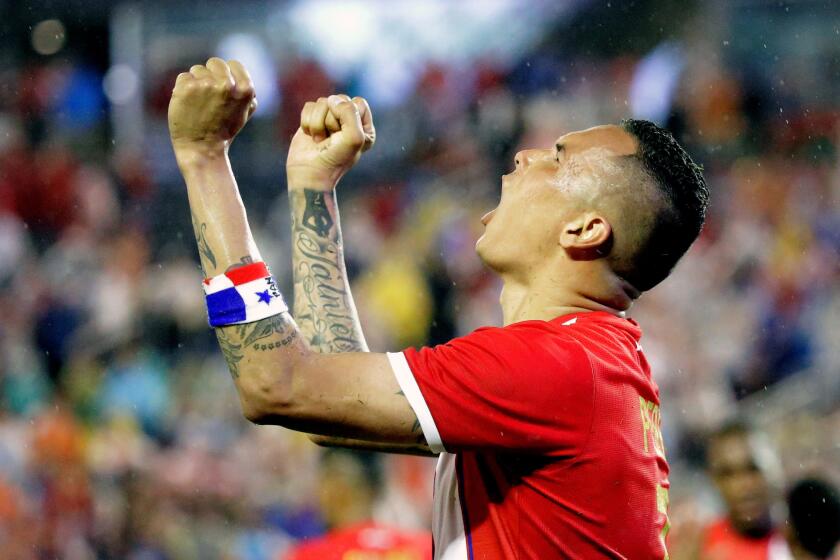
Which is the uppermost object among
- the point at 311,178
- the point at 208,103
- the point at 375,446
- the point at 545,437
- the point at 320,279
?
the point at 208,103

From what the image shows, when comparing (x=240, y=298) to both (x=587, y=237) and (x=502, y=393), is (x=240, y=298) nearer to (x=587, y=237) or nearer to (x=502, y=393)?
(x=502, y=393)

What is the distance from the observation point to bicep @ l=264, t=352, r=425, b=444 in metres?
2.14

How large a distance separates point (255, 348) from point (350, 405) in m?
0.22

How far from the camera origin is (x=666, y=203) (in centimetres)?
256

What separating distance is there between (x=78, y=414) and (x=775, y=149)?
5967mm

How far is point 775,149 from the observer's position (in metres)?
9.16

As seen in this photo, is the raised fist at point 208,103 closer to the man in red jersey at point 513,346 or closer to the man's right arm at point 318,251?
the man in red jersey at point 513,346

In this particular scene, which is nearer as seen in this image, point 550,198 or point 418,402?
point 418,402

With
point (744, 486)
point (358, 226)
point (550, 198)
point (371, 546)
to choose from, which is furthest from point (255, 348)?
point (358, 226)

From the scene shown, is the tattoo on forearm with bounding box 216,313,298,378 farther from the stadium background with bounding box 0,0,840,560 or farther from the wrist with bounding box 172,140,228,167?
the stadium background with bounding box 0,0,840,560

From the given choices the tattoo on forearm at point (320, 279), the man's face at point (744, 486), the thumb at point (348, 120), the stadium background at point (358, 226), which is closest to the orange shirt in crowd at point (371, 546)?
the man's face at point (744, 486)

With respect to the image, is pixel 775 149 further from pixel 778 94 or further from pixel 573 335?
pixel 573 335

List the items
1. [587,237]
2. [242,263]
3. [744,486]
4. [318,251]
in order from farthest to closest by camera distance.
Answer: [744,486] < [318,251] < [587,237] < [242,263]

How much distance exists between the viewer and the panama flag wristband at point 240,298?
2209mm
